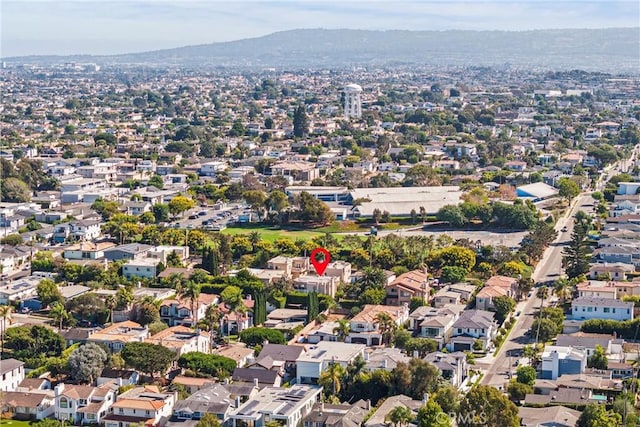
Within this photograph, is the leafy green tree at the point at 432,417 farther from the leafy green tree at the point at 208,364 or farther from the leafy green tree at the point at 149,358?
the leafy green tree at the point at 149,358

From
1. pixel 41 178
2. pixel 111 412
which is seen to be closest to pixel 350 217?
pixel 41 178

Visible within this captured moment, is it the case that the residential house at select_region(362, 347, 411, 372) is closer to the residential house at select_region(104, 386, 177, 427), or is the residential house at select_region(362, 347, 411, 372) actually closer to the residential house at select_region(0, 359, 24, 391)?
the residential house at select_region(104, 386, 177, 427)

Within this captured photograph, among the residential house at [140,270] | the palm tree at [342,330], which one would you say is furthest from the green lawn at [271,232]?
the palm tree at [342,330]

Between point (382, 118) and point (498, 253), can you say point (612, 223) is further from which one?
point (382, 118)

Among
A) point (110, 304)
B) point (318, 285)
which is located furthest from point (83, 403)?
point (318, 285)

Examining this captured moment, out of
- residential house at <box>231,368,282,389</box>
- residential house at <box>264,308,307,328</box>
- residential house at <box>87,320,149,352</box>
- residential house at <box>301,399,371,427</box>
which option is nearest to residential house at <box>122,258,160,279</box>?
residential house at <box>264,308,307,328</box>

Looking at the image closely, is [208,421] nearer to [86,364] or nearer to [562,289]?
[86,364]
